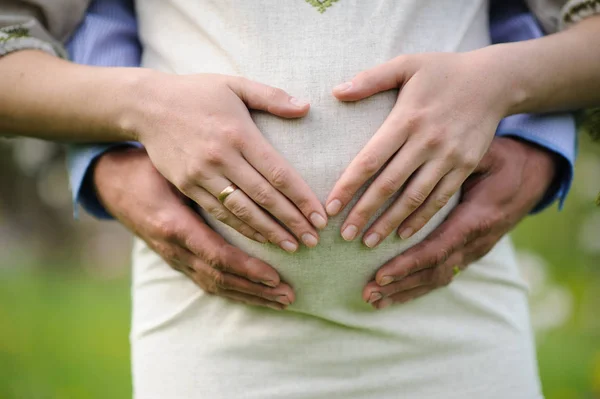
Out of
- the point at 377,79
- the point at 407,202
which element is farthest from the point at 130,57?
the point at 407,202

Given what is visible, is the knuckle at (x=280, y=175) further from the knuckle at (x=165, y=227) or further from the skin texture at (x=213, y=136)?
the knuckle at (x=165, y=227)

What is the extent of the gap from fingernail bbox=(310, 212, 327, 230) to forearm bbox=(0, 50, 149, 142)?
357 millimetres

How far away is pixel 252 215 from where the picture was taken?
37.8 inches

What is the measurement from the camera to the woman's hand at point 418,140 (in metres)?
0.95

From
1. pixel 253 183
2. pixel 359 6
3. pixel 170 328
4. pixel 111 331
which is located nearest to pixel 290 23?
pixel 359 6

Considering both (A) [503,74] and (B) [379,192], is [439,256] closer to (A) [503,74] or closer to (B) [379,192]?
(B) [379,192]

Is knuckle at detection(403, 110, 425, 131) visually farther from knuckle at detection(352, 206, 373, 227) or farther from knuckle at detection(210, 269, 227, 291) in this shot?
knuckle at detection(210, 269, 227, 291)

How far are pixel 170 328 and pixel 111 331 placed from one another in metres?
2.64

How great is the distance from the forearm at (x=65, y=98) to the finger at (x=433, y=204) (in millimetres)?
498

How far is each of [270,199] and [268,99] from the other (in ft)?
0.52

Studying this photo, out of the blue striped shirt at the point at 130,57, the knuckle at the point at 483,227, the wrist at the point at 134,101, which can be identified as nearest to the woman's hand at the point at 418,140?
the knuckle at the point at 483,227

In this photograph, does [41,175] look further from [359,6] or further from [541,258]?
[359,6]

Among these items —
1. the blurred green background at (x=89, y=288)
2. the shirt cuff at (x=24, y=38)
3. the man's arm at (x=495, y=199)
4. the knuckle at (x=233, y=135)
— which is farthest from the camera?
the blurred green background at (x=89, y=288)

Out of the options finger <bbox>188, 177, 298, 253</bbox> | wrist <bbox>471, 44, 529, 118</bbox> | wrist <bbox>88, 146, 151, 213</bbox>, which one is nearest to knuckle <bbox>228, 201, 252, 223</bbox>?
finger <bbox>188, 177, 298, 253</bbox>
